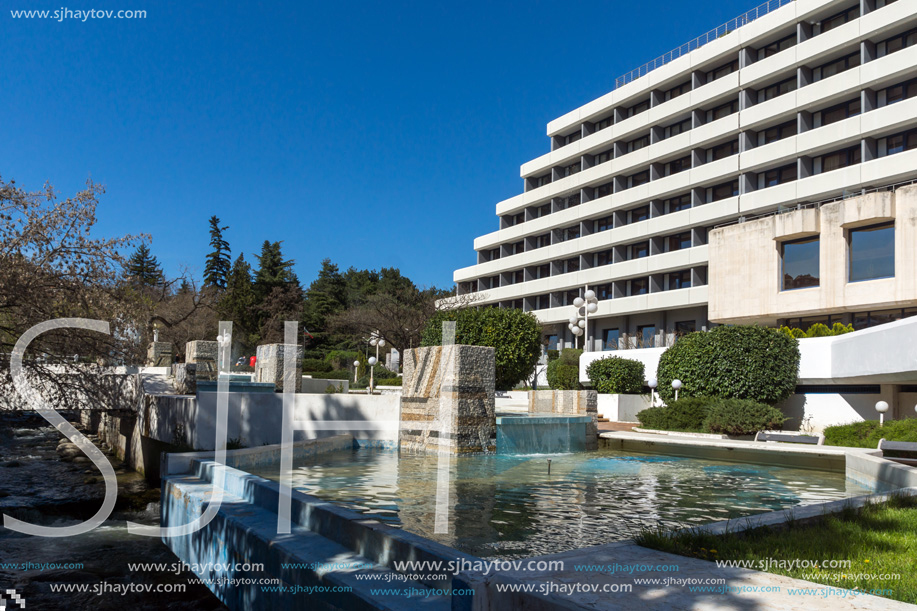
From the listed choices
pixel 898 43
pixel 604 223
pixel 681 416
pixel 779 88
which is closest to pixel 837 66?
pixel 898 43

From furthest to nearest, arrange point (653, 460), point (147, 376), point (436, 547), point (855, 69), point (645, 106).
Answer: point (645, 106) → point (855, 69) → point (147, 376) → point (653, 460) → point (436, 547)

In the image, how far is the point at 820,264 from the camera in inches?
1075

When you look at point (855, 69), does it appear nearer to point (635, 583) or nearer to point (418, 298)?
point (418, 298)

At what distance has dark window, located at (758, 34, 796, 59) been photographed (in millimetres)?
38625

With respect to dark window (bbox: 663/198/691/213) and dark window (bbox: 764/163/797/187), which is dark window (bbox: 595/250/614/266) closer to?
dark window (bbox: 663/198/691/213)

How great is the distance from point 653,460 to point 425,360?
5.42m

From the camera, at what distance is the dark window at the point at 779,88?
125 feet

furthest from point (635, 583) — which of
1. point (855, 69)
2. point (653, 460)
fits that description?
point (855, 69)

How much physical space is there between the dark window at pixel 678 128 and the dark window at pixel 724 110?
1848 mm

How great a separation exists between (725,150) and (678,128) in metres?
4.52

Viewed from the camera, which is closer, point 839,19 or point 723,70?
point 839,19

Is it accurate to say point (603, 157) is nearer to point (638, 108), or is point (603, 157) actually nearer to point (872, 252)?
point (638, 108)

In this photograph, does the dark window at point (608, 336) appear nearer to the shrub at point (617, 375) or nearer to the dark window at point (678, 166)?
the dark window at point (678, 166)

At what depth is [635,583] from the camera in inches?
133
